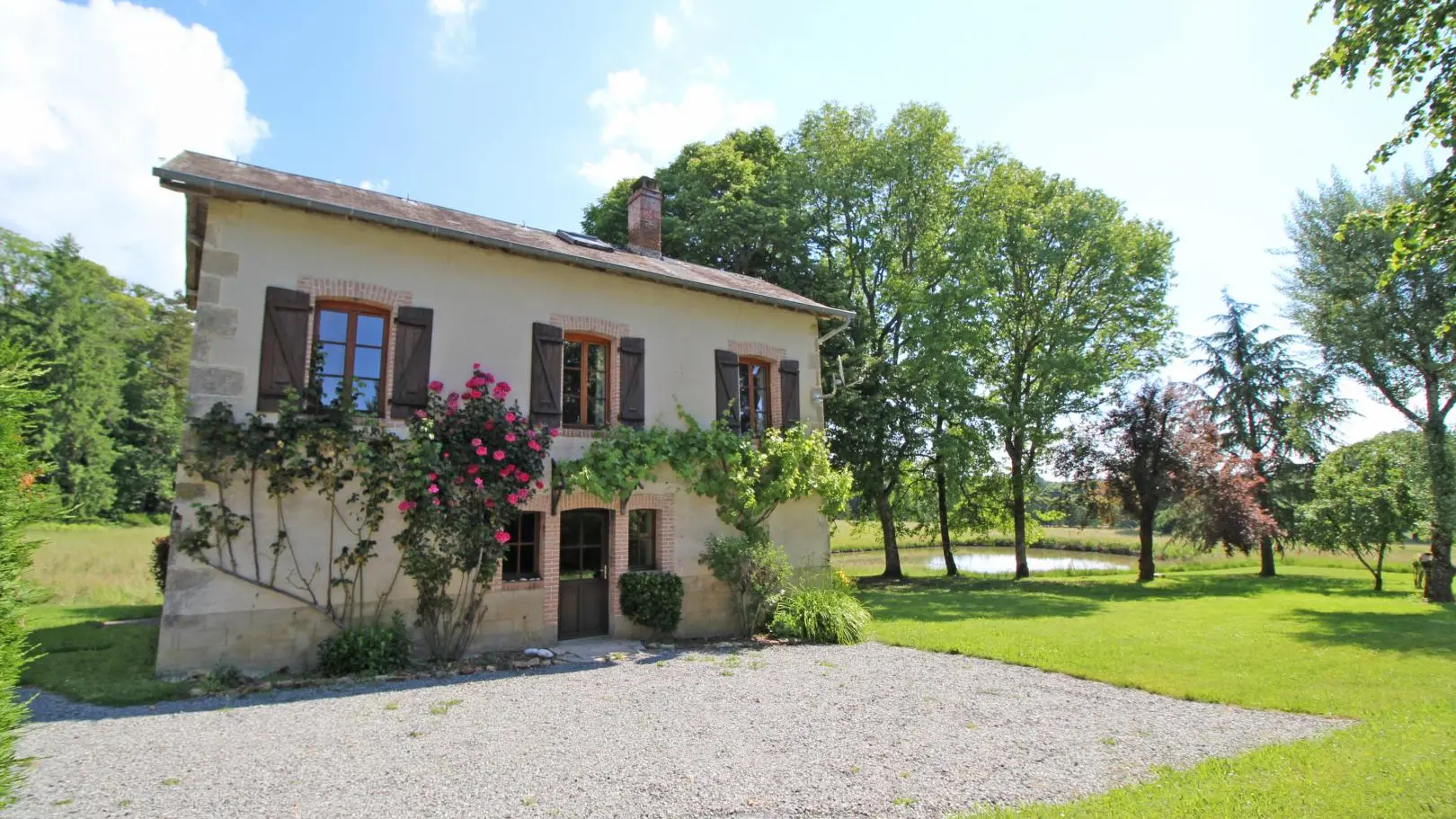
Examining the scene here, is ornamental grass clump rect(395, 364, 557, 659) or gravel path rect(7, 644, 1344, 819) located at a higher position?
ornamental grass clump rect(395, 364, 557, 659)

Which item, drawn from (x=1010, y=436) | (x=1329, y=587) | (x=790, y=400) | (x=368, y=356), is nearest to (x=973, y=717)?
(x=790, y=400)

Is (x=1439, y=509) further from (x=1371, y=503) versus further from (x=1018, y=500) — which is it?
(x=1018, y=500)

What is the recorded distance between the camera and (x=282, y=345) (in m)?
7.96

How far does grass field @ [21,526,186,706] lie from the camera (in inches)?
260

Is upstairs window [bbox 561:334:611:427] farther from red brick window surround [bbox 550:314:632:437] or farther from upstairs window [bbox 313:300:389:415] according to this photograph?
upstairs window [bbox 313:300:389:415]

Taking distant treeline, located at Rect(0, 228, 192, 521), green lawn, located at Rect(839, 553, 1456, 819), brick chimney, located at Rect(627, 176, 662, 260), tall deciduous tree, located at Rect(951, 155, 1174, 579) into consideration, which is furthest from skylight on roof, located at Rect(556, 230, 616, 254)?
distant treeline, located at Rect(0, 228, 192, 521)

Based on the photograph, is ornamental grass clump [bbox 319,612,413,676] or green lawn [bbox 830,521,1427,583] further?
green lawn [bbox 830,521,1427,583]

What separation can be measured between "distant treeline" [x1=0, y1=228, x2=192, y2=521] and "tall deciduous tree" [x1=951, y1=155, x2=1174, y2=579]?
2764 cm

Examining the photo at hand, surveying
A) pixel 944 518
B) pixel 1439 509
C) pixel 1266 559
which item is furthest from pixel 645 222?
pixel 1266 559

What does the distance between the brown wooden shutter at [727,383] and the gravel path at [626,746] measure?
4.69m

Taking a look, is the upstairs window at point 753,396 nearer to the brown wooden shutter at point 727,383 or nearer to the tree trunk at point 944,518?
the brown wooden shutter at point 727,383

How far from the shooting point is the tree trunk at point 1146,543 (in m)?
19.6

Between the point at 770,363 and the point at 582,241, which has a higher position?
the point at 582,241

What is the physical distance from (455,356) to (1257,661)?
36.1ft
